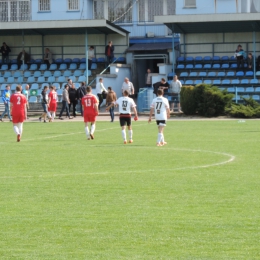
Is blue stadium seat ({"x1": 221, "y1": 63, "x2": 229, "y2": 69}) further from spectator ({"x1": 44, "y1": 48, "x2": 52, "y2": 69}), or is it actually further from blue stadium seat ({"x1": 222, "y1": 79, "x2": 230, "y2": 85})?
spectator ({"x1": 44, "y1": 48, "x2": 52, "y2": 69})

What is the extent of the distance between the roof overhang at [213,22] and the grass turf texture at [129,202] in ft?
75.5

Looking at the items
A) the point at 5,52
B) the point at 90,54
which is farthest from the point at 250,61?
the point at 5,52

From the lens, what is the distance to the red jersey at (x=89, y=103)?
26541 millimetres

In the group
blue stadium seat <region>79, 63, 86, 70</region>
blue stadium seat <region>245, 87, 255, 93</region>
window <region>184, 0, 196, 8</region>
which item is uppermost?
window <region>184, 0, 196, 8</region>

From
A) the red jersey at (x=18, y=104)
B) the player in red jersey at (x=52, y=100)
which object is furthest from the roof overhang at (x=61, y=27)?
the red jersey at (x=18, y=104)

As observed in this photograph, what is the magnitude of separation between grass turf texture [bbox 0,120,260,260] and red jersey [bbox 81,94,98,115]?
3.14 meters

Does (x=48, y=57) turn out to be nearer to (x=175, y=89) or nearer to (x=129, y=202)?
(x=175, y=89)

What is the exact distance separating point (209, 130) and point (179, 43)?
20.9 meters

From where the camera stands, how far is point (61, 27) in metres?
48.3

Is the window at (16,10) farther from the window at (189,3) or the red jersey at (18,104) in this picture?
the red jersey at (18,104)

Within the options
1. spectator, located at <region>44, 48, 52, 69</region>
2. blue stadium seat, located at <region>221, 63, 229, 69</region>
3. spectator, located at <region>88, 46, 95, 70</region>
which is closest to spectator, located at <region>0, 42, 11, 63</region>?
spectator, located at <region>44, 48, 52, 69</region>

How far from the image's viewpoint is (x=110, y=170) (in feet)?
55.5

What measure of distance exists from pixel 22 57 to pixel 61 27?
397 centimetres

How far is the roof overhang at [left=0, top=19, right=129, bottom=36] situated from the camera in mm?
47594
